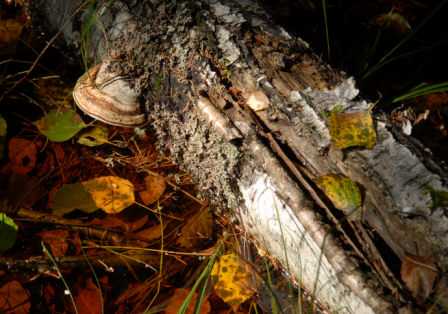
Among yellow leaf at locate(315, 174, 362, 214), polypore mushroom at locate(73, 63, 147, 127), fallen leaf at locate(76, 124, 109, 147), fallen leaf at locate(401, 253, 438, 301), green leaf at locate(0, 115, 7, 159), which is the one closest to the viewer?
fallen leaf at locate(401, 253, 438, 301)

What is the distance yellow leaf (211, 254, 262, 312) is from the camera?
1917 mm

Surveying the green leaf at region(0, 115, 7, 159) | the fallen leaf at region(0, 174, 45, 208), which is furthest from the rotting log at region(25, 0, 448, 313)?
the fallen leaf at region(0, 174, 45, 208)

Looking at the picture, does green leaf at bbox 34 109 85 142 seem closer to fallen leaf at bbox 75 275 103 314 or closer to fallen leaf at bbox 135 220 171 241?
fallen leaf at bbox 135 220 171 241

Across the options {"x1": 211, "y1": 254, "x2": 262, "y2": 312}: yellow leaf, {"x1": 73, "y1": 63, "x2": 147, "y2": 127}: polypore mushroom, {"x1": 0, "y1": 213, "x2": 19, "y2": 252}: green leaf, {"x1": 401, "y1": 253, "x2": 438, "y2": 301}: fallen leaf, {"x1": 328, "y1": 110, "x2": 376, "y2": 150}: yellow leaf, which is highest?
{"x1": 328, "y1": 110, "x2": 376, "y2": 150}: yellow leaf

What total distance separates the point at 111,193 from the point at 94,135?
56 cm

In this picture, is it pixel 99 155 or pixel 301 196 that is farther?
pixel 99 155

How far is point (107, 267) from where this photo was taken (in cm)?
197

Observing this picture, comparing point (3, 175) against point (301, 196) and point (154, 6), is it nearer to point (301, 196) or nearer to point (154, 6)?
point (154, 6)

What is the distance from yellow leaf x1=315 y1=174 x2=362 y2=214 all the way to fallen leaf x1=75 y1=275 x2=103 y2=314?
1661mm

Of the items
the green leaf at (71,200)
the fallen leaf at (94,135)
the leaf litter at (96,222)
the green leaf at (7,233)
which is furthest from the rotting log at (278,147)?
the green leaf at (7,233)

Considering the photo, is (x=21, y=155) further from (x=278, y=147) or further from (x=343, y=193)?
(x=343, y=193)

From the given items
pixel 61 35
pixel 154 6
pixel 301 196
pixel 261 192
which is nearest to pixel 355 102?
pixel 301 196

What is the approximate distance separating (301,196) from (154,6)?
5.52 ft

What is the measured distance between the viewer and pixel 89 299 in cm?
187
